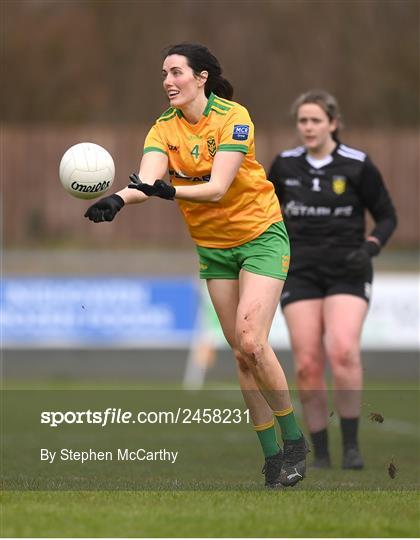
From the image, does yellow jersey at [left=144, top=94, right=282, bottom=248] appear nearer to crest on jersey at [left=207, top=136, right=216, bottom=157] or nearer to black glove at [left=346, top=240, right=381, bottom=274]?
crest on jersey at [left=207, top=136, right=216, bottom=157]

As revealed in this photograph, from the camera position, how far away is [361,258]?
916 cm

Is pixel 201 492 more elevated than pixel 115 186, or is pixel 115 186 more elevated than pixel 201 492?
pixel 115 186

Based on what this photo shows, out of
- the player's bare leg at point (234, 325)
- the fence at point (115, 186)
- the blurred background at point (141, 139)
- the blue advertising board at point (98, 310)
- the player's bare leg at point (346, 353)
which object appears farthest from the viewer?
the fence at point (115, 186)

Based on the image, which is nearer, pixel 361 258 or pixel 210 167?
pixel 210 167

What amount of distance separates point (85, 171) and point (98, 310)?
10748 mm

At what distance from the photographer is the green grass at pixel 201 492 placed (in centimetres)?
565

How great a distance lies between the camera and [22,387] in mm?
16547

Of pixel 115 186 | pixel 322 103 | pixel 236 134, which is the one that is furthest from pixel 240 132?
pixel 115 186

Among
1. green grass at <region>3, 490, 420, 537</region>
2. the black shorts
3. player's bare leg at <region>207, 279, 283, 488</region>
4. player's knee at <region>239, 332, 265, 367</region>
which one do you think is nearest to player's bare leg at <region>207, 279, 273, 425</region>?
player's bare leg at <region>207, 279, 283, 488</region>

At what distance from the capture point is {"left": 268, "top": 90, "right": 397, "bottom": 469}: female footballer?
30.1ft

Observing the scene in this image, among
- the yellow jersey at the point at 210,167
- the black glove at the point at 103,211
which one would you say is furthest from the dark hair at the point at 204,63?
the black glove at the point at 103,211

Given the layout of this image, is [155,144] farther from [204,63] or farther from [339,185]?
[339,185]

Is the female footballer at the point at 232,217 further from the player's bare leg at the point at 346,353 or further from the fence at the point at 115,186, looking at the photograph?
the fence at the point at 115,186

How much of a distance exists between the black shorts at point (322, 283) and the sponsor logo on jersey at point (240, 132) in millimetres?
2429
